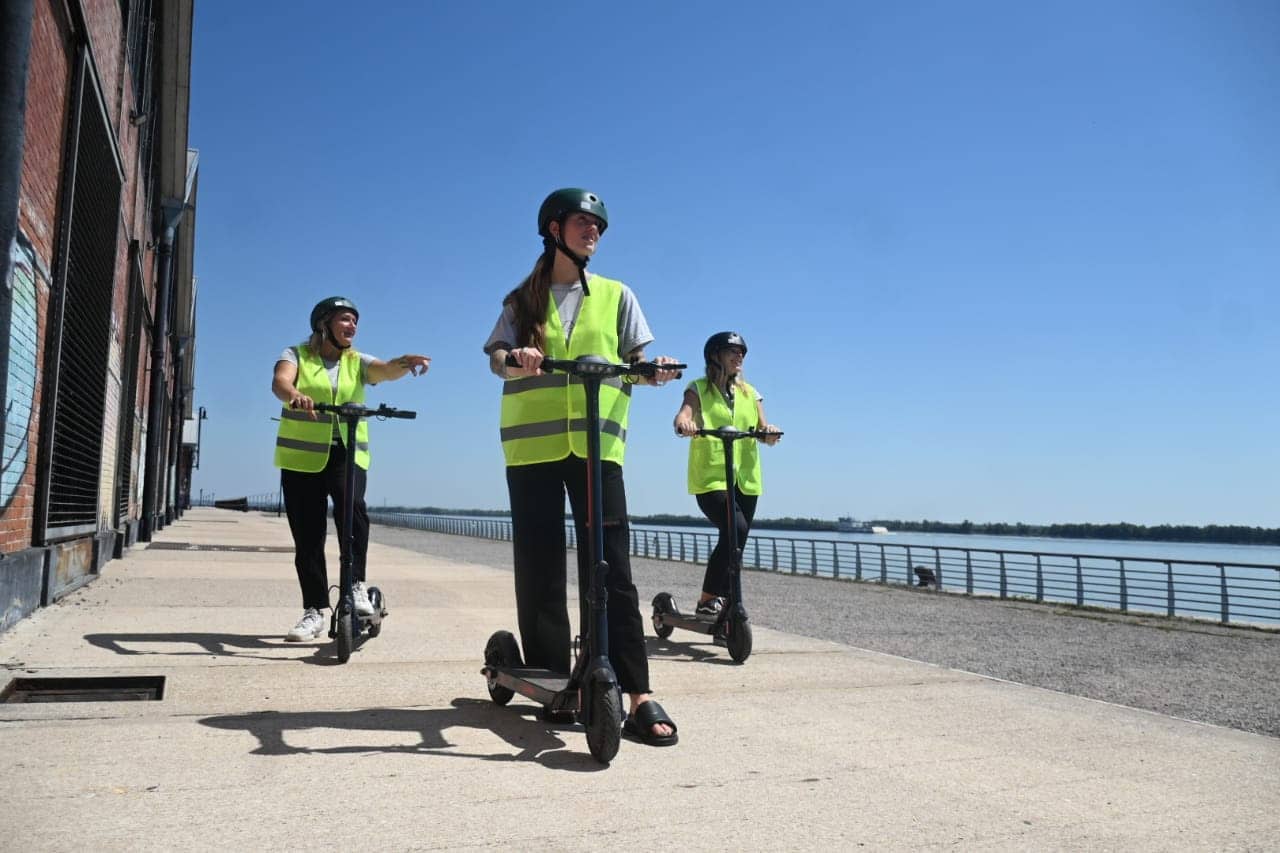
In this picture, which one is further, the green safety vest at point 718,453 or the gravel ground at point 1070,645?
the green safety vest at point 718,453

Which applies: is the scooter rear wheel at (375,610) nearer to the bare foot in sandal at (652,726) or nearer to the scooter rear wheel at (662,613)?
the scooter rear wheel at (662,613)

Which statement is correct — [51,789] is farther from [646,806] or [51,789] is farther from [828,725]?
[828,725]

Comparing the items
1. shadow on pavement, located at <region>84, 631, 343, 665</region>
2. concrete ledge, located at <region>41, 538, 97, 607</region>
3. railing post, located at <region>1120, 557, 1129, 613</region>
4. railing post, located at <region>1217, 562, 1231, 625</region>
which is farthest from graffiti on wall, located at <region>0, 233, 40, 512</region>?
railing post, located at <region>1120, 557, 1129, 613</region>

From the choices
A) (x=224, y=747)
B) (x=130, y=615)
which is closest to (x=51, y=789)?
(x=224, y=747)

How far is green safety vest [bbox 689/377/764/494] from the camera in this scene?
635 cm

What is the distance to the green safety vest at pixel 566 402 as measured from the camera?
3.62 m

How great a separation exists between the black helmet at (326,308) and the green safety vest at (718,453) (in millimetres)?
2291

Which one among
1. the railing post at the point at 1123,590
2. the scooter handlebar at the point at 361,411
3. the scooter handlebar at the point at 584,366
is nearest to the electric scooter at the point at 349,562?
the scooter handlebar at the point at 361,411

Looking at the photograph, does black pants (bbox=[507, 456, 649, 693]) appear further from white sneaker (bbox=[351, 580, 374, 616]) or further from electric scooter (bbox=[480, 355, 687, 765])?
white sneaker (bbox=[351, 580, 374, 616])

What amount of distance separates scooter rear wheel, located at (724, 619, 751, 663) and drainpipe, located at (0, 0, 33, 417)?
408cm

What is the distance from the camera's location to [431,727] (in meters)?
3.61

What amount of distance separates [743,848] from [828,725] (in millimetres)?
1561

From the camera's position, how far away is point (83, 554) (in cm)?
859

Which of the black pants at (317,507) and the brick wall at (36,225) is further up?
the brick wall at (36,225)
